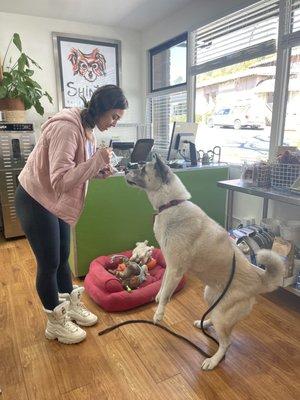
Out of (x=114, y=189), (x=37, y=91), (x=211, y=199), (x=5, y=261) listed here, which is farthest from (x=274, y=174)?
(x=37, y=91)

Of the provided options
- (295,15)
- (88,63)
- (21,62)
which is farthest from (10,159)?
(295,15)

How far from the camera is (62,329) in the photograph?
1609 mm

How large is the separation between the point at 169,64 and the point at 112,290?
125 inches

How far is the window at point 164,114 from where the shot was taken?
3.78m

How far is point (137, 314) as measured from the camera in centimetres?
188

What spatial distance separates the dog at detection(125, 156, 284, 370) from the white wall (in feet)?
9.41

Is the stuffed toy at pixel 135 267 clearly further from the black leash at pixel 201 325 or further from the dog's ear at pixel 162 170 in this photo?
the dog's ear at pixel 162 170

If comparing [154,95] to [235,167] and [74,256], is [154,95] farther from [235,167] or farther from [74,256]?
[74,256]

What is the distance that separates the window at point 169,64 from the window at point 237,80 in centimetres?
30

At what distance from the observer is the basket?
190 centimetres

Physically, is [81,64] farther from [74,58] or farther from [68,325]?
[68,325]

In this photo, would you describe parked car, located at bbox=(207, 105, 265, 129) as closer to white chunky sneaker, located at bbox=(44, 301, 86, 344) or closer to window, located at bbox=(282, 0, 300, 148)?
window, located at bbox=(282, 0, 300, 148)

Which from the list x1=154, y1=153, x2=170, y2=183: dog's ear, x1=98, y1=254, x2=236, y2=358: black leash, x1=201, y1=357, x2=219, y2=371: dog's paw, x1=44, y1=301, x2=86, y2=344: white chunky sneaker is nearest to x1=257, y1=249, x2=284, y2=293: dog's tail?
x1=98, y1=254, x2=236, y2=358: black leash

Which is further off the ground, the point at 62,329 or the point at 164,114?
the point at 164,114
